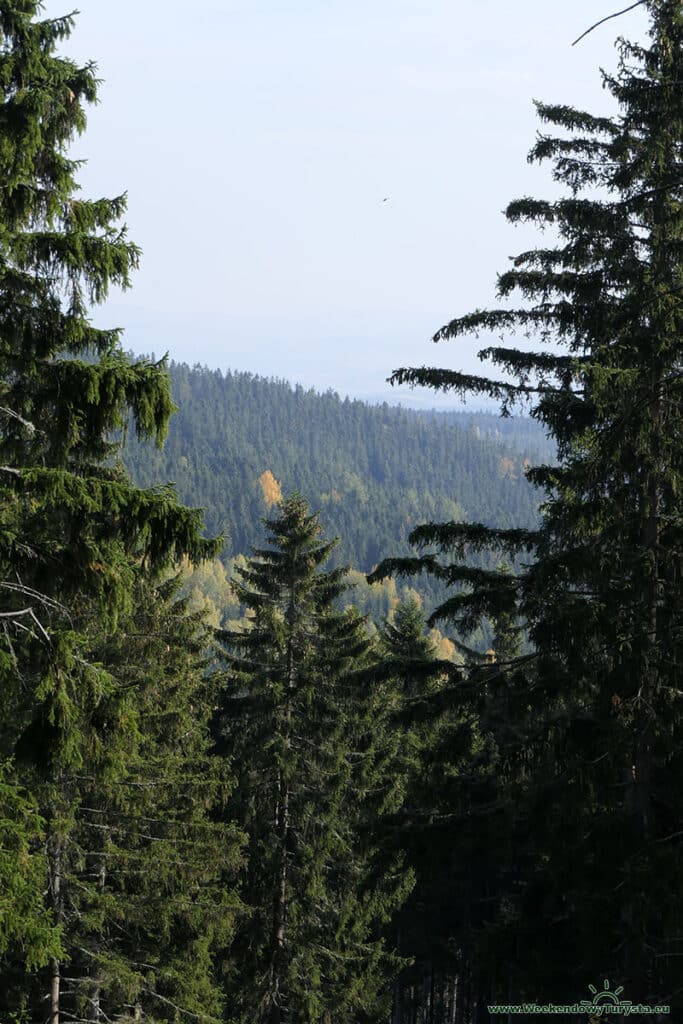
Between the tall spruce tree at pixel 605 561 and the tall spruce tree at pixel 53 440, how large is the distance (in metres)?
4.46

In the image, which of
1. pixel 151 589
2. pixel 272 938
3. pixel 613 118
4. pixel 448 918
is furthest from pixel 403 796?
pixel 613 118

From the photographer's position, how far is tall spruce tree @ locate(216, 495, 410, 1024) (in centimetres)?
2428

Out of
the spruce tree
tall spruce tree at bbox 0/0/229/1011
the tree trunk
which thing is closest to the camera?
tall spruce tree at bbox 0/0/229/1011

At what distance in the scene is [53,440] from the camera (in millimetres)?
8289

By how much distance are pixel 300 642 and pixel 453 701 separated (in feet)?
45.1

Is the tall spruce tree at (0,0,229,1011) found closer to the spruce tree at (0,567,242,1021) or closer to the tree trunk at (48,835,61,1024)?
the spruce tree at (0,567,242,1021)

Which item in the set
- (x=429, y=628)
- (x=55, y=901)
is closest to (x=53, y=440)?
(x=429, y=628)

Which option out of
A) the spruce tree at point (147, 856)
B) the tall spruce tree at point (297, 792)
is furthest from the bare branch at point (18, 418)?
the tall spruce tree at point (297, 792)

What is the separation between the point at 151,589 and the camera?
19797 millimetres

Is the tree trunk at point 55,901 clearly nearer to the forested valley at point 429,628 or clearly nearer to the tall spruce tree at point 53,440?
the forested valley at point 429,628

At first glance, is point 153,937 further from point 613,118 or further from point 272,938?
point 613,118

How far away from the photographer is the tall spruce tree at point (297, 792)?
956 inches

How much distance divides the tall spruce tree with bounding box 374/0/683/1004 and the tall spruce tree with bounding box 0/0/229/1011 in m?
4.46

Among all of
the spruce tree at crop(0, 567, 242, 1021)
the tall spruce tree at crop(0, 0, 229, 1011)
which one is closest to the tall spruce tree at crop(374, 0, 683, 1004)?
the tall spruce tree at crop(0, 0, 229, 1011)
